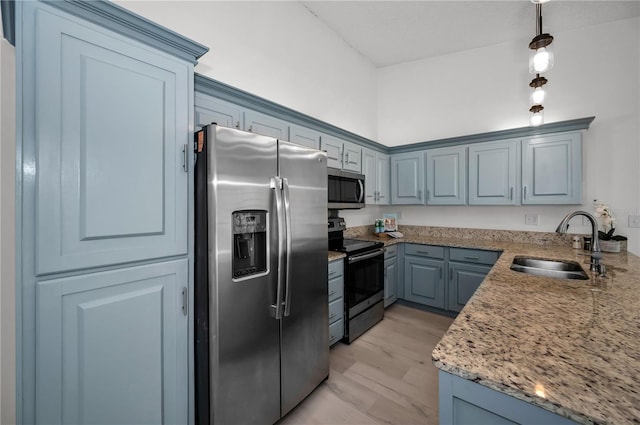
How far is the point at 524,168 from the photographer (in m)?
3.03

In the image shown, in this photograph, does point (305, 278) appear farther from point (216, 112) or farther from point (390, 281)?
→ point (390, 281)

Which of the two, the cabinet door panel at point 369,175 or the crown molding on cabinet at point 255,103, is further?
the cabinet door panel at point 369,175

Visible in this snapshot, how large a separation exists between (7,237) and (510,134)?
13.6ft

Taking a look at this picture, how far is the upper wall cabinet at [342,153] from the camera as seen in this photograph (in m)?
2.85

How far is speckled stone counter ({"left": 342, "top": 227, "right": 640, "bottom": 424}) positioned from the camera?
60 centimetres

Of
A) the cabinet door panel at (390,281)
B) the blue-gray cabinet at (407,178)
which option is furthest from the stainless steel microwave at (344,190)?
the blue-gray cabinet at (407,178)

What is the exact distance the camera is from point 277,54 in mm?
2656

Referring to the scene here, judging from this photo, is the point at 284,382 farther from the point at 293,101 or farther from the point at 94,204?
the point at 293,101

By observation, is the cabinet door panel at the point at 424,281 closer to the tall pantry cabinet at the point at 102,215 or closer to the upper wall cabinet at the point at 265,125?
the upper wall cabinet at the point at 265,125

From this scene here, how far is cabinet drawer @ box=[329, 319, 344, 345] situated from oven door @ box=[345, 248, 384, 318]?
15cm

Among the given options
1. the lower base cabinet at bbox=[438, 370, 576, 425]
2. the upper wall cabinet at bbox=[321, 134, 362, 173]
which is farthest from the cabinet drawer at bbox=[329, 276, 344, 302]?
the lower base cabinet at bbox=[438, 370, 576, 425]

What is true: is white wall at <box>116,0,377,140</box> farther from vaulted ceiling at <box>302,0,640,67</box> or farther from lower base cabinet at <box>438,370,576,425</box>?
lower base cabinet at <box>438,370,576,425</box>

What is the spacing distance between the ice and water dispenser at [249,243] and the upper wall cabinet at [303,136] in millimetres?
1094

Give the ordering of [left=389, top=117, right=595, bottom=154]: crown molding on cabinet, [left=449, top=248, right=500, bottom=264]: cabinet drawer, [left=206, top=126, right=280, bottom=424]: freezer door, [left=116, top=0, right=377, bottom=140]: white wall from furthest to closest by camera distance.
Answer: [left=449, top=248, right=500, bottom=264]: cabinet drawer → [left=389, top=117, right=595, bottom=154]: crown molding on cabinet → [left=116, top=0, right=377, bottom=140]: white wall → [left=206, top=126, right=280, bottom=424]: freezer door
